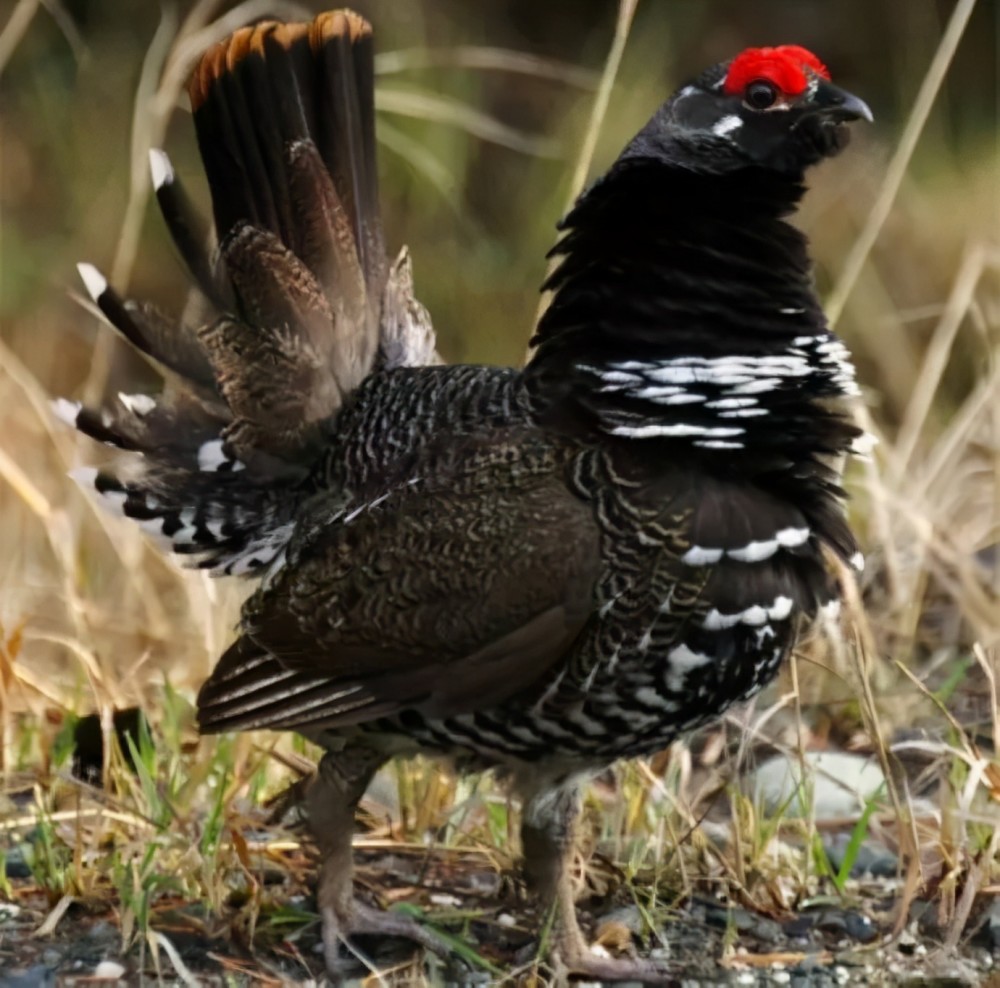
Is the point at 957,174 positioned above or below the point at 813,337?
below

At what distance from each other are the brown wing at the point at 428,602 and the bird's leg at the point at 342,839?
247mm

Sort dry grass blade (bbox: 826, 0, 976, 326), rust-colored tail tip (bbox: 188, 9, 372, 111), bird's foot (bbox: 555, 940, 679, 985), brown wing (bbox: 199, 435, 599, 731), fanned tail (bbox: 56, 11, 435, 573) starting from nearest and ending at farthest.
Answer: brown wing (bbox: 199, 435, 599, 731) < bird's foot (bbox: 555, 940, 679, 985) < fanned tail (bbox: 56, 11, 435, 573) < rust-colored tail tip (bbox: 188, 9, 372, 111) < dry grass blade (bbox: 826, 0, 976, 326)

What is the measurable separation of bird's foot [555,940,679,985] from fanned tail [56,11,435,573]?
1.03 metres

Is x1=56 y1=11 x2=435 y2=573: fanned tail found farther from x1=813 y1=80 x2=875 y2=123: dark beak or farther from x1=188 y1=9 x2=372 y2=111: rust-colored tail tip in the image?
x1=813 y1=80 x2=875 y2=123: dark beak

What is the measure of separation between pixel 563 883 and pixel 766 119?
151 centimetres

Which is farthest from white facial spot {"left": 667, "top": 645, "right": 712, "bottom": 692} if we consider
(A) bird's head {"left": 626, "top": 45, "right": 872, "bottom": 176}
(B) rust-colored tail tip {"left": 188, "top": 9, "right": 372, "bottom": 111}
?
(B) rust-colored tail tip {"left": 188, "top": 9, "right": 372, "bottom": 111}

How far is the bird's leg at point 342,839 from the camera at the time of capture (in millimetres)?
3676

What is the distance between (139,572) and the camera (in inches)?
210

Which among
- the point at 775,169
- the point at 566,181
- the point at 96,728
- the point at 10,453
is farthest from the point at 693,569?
the point at 566,181

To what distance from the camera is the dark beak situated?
3.43m

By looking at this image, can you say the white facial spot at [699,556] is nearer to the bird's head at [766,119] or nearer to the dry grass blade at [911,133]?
the bird's head at [766,119]

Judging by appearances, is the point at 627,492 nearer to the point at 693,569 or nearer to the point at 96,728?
the point at 693,569

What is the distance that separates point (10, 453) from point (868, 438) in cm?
358

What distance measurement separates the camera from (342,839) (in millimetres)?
3725
